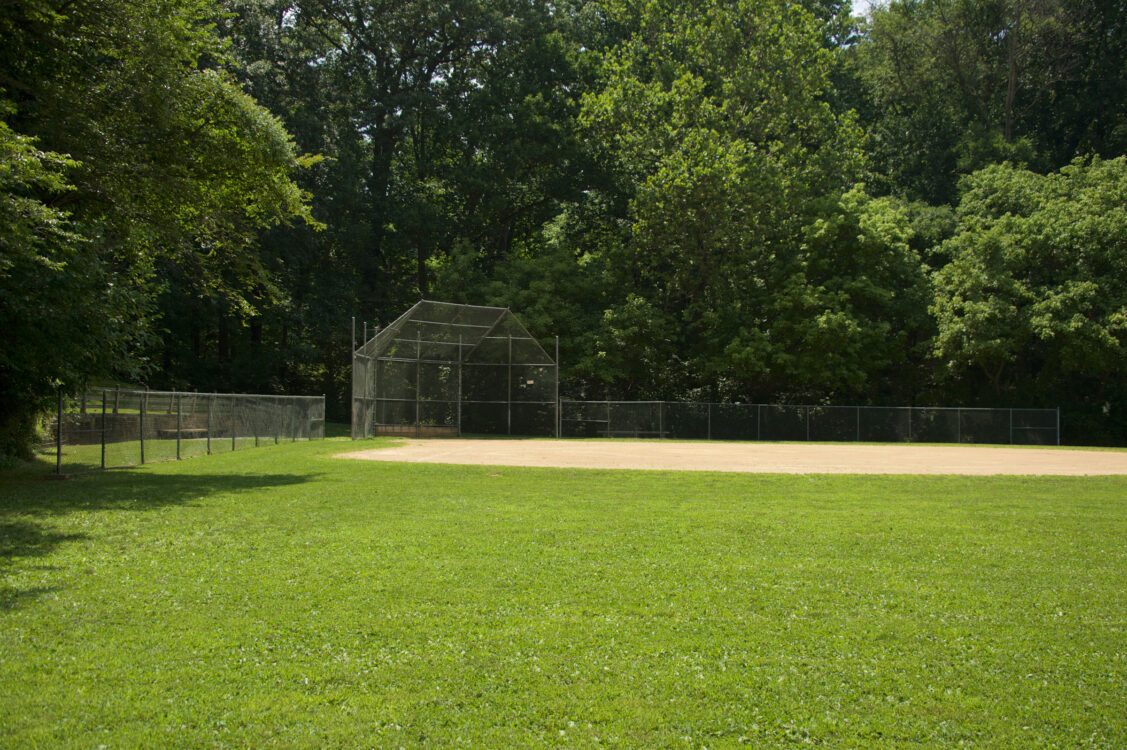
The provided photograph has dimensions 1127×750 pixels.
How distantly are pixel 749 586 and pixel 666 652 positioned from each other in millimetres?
1915

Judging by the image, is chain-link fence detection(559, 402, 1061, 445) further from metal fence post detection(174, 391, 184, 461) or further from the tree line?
metal fence post detection(174, 391, 184, 461)

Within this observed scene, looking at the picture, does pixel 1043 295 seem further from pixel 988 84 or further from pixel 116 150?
pixel 116 150

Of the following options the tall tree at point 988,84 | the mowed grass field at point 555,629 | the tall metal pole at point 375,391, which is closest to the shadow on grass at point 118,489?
the mowed grass field at point 555,629

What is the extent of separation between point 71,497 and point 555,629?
9554 millimetres

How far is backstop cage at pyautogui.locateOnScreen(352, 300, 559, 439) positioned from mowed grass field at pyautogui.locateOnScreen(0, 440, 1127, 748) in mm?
20363

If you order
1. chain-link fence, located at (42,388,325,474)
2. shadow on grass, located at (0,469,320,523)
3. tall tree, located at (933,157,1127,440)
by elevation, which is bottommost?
shadow on grass, located at (0,469,320,523)

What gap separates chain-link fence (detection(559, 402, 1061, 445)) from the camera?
33906 millimetres

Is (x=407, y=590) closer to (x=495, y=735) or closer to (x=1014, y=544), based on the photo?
(x=495, y=735)

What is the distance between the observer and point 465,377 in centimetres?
3369

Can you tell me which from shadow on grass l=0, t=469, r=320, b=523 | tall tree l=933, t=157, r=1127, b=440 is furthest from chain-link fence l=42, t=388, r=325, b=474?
tall tree l=933, t=157, r=1127, b=440

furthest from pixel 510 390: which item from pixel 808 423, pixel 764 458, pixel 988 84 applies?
pixel 988 84

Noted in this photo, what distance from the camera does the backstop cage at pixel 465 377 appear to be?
31.4 meters

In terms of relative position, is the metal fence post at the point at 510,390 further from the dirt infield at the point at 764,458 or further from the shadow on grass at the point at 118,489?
the shadow on grass at the point at 118,489

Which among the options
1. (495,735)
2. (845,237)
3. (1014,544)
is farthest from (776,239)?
(495,735)
